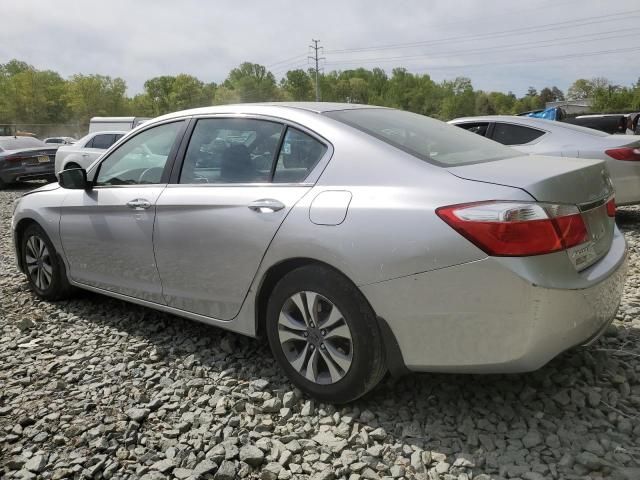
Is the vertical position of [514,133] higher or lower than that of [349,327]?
higher

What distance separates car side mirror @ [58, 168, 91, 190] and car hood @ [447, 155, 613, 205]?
274cm

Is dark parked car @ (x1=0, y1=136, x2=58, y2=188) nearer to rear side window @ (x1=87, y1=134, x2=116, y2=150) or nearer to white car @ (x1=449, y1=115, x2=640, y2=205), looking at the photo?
rear side window @ (x1=87, y1=134, x2=116, y2=150)

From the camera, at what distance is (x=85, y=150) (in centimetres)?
1281

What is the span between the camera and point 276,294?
2.72 metres

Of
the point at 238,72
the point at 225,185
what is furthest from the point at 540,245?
the point at 238,72

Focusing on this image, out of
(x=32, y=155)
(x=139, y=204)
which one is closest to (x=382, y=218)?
(x=139, y=204)

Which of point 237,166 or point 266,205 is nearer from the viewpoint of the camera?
point 266,205

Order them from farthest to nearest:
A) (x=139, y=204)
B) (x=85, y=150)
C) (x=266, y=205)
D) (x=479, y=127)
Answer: (x=85, y=150), (x=479, y=127), (x=139, y=204), (x=266, y=205)

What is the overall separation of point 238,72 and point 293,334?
10022 centimetres

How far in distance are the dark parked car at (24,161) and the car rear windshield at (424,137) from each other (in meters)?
12.9

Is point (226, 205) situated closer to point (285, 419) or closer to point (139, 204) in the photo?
point (139, 204)

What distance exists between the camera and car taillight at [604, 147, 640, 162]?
5934mm

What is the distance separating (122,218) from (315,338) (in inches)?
67.1

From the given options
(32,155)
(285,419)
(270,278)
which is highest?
(32,155)
